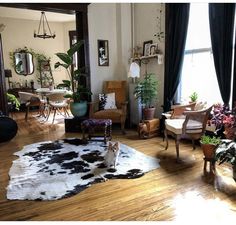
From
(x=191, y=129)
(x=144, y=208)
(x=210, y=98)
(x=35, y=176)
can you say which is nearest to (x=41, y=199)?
(x=35, y=176)

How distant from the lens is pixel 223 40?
3449mm

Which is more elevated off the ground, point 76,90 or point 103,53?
point 103,53

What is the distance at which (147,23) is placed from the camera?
5086mm

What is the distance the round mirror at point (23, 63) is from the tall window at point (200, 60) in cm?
597

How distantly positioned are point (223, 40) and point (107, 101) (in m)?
2.55

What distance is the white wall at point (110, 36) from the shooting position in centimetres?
530

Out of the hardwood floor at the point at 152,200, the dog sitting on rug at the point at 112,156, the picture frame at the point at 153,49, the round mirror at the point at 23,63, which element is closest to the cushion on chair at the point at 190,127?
the hardwood floor at the point at 152,200

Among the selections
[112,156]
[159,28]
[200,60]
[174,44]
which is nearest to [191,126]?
[112,156]

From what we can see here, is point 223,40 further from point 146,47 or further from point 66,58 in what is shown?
point 66,58

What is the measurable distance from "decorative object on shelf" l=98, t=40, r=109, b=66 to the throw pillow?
0.80 m

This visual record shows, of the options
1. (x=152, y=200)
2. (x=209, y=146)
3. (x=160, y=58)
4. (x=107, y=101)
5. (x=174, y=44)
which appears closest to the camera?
(x=152, y=200)

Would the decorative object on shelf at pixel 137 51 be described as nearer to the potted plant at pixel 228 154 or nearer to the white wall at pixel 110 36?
the white wall at pixel 110 36

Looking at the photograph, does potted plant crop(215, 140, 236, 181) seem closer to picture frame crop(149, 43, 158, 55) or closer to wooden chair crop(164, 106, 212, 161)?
wooden chair crop(164, 106, 212, 161)

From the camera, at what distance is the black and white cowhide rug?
255 cm
